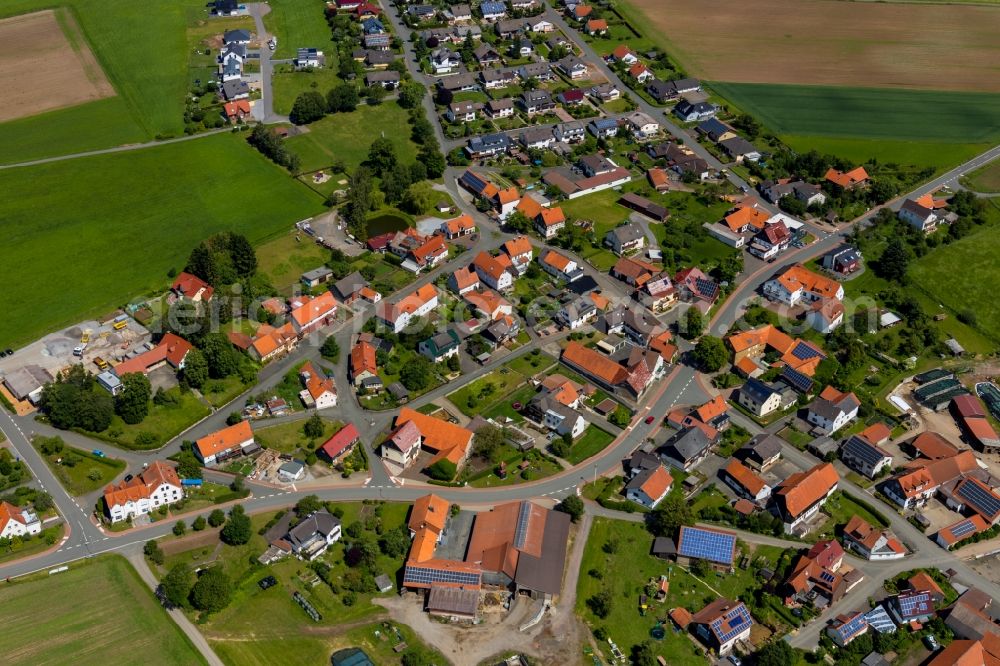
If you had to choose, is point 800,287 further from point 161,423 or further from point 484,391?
point 161,423

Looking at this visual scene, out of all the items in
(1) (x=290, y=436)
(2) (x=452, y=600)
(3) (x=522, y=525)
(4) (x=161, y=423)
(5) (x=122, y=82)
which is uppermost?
(5) (x=122, y=82)

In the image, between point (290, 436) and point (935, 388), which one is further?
point (935, 388)

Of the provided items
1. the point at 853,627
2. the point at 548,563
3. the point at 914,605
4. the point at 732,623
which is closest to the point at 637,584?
the point at 548,563

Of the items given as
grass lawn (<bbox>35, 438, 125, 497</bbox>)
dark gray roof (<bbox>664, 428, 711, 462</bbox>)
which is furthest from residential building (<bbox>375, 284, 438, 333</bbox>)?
dark gray roof (<bbox>664, 428, 711, 462</bbox>)

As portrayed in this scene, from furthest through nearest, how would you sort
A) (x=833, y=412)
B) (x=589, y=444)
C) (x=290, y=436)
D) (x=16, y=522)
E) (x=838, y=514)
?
(x=290, y=436) < (x=833, y=412) < (x=589, y=444) < (x=838, y=514) < (x=16, y=522)

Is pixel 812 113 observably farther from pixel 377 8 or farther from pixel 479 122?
pixel 377 8

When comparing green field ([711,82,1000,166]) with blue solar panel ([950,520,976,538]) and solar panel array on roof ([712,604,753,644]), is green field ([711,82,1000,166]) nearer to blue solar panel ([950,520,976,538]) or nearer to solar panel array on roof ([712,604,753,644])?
blue solar panel ([950,520,976,538])

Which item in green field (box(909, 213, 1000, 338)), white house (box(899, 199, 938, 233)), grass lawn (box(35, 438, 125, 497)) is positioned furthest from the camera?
white house (box(899, 199, 938, 233))
